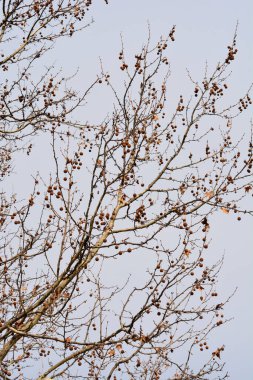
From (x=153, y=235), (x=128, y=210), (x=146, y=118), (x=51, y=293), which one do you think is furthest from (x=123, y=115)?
(x=51, y=293)

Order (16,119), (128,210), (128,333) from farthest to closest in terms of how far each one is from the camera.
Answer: (16,119), (128,210), (128,333)

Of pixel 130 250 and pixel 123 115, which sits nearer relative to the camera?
pixel 130 250

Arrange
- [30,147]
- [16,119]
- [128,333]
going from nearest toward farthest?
[128,333] → [16,119] → [30,147]

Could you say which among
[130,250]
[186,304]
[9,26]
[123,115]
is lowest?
[186,304]

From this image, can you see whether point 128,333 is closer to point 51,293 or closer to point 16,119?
point 51,293

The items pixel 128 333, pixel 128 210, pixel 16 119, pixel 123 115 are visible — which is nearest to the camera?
pixel 128 333

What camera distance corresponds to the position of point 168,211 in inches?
235

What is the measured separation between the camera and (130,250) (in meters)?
5.39

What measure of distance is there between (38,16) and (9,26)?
0.64 metres

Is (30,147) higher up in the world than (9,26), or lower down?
lower down

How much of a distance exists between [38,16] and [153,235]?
558cm

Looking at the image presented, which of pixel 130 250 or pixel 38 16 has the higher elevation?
pixel 38 16

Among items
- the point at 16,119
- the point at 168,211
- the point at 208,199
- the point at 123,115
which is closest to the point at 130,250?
the point at 168,211

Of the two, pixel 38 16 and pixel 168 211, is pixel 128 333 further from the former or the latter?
pixel 38 16
